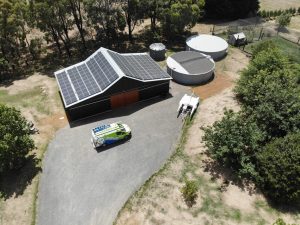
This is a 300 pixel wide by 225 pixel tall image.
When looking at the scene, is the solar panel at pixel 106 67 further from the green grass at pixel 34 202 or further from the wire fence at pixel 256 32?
the wire fence at pixel 256 32

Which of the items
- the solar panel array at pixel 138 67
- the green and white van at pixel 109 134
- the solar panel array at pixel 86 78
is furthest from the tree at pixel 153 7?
the green and white van at pixel 109 134

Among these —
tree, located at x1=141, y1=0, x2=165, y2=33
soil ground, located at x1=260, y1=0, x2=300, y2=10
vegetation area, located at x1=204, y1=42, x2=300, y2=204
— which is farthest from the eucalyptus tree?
soil ground, located at x1=260, y1=0, x2=300, y2=10

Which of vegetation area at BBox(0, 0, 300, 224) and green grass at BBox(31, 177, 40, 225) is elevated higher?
vegetation area at BBox(0, 0, 300, 224)

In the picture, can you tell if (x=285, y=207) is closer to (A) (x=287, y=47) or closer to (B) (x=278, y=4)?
(A) (x=287, y=47)

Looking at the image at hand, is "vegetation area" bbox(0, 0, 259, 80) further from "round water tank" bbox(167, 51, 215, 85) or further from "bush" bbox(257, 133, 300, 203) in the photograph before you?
"bush" bbox(257, 133, 300, 203)

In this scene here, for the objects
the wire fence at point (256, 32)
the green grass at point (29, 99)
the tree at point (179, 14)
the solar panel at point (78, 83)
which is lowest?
the green grass at point (29, 99)

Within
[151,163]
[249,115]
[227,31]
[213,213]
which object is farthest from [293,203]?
[227,31]
